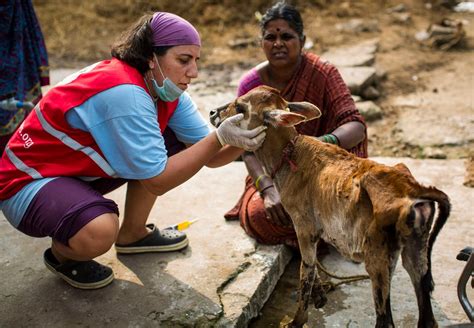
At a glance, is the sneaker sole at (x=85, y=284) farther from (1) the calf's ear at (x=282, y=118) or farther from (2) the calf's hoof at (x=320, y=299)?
(1) the calf's ear at (x=282, y=118)

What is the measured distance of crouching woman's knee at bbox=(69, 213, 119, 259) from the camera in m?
3.12

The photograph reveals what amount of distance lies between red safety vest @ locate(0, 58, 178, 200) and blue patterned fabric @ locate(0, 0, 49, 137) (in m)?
1.69

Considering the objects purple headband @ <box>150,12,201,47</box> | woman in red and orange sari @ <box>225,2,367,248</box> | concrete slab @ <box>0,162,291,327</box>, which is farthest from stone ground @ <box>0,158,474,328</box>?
purple headband @ <box>150,12,201,47</box>

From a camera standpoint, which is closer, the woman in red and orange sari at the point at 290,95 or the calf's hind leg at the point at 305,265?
the calf's hind leg at the point at 305,265

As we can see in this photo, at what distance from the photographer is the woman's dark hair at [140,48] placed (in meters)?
3.23

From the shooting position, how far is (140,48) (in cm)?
324

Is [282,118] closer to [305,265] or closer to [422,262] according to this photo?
[305,265]

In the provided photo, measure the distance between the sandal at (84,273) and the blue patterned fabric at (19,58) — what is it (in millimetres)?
1871

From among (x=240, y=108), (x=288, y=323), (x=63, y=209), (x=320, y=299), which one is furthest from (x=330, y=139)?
(x=63, y=209)

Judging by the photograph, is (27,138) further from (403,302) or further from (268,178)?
(403,302)

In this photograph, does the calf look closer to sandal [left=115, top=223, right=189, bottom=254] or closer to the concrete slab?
the concrete slab

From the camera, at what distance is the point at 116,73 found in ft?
10.4

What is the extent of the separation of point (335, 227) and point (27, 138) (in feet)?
5.82

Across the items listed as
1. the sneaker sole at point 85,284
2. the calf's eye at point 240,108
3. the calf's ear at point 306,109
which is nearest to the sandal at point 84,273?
the sneaker sole at point 85,284
